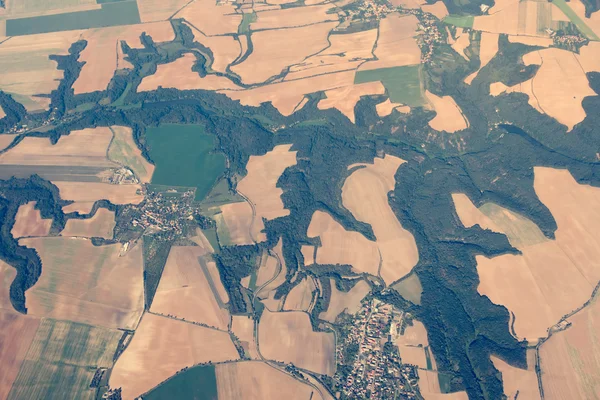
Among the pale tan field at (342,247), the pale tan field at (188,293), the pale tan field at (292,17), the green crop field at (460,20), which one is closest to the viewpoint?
the pale tan field at (188,293)

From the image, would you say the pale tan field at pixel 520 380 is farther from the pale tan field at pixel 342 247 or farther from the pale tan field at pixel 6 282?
the pale tan field at pixel 6 282

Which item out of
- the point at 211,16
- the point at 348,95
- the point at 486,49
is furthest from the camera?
the point at 211,16

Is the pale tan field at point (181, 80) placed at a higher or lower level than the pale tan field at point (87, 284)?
higher

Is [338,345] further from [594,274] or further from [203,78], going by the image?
[203,78]

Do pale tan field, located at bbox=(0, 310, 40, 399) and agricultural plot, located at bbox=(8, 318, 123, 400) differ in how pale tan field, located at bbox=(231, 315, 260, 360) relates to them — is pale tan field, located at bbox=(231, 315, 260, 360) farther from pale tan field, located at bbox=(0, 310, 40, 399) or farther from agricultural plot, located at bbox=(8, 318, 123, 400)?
pale tan field, located at bbox=(0, 310, 40, 399)

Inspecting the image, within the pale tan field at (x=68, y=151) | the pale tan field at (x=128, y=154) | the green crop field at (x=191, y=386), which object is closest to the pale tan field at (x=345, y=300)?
the green crop field at (x=191, y=386)

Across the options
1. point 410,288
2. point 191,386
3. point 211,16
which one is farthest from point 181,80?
point 191,386

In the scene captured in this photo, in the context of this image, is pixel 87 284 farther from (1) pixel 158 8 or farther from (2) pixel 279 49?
(1) pixel 158 8
